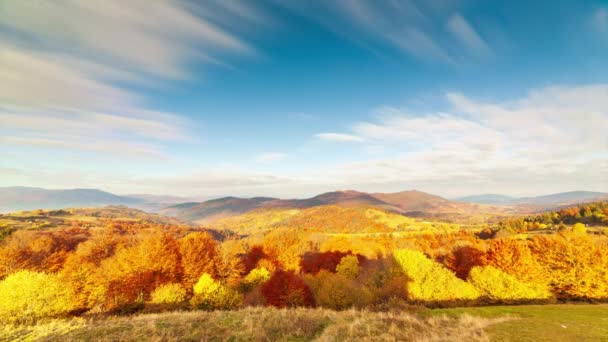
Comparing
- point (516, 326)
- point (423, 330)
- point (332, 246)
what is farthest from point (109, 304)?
point (332, 246)

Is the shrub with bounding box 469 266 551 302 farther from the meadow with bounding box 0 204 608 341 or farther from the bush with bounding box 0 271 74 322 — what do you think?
the bush with bounding box 0 271 74 322

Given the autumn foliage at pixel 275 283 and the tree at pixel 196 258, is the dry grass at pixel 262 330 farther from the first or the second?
the tree at pixel 196 258

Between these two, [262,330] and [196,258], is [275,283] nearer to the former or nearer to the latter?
[196,258]

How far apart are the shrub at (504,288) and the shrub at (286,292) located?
35.4 metres

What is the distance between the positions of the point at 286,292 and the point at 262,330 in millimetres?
47028

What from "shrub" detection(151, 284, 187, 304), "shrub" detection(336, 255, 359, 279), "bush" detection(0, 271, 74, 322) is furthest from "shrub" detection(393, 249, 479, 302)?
"bush" detection(0, 271, 74, 322)

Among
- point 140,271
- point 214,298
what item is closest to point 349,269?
point 214,298

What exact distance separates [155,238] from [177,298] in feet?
86.9

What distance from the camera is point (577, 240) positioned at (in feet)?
179

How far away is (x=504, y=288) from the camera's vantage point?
156ft

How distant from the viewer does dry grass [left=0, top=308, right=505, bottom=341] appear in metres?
12.2

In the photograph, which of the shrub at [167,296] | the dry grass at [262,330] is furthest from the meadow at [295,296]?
the shrub at [167,296]

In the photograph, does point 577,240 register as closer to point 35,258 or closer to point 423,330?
point 423,330

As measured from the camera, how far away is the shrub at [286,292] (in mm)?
54562
